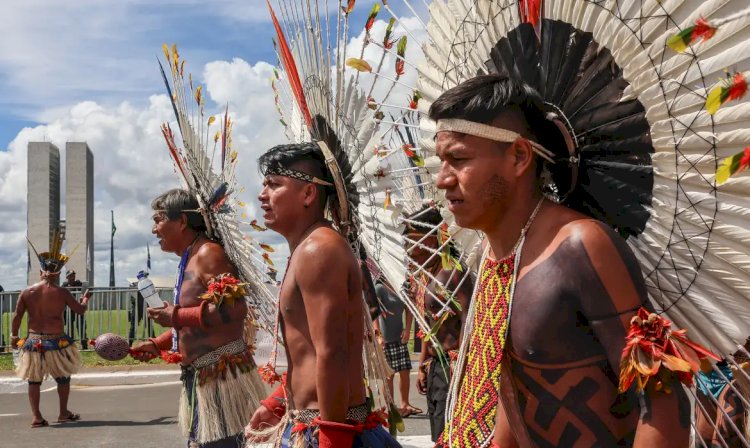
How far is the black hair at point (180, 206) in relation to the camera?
5555mm

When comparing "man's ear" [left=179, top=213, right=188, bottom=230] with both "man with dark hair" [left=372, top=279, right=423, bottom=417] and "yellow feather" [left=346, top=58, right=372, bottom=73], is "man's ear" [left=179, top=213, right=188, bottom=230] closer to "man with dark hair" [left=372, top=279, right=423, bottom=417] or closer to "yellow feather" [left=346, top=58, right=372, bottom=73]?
"yellow feather" [left=346, top=58, right=372, bottom=73]

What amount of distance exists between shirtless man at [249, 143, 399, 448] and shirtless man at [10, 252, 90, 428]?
22.0 feet

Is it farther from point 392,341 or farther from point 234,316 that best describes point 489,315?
point 392,341

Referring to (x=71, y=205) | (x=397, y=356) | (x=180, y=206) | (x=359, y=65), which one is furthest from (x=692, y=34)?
(x=71, y=205)

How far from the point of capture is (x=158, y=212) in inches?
220

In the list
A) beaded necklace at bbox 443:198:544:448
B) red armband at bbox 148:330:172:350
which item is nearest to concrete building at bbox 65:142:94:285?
red armband at bbox 148:330:172:350

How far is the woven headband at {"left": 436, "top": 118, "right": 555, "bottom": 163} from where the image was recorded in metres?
2.01

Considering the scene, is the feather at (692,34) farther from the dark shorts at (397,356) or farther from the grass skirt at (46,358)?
the grass skirt at (46,358)

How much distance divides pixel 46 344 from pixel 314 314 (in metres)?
7.59

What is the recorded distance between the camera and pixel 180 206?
556 centimetres

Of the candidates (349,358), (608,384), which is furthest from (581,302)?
(349,358)

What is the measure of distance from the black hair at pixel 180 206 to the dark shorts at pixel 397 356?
3.92 meters

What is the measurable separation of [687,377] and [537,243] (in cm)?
47

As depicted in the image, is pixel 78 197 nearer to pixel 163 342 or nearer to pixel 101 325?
pixel 101 325
